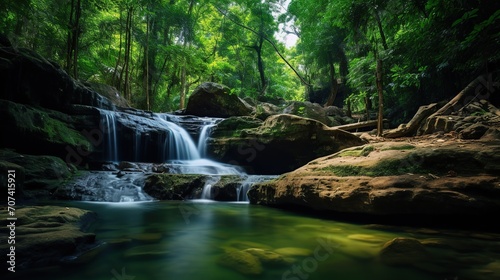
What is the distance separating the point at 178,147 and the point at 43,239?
32.6ft

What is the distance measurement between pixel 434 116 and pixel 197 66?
1570cm

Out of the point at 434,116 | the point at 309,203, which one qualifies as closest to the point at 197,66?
the point at 434,116

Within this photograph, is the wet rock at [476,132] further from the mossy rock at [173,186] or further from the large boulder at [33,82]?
the large boulder at [33,82]

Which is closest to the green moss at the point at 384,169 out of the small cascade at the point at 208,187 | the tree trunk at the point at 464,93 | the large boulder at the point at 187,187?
the large boulder at the point at 187,187

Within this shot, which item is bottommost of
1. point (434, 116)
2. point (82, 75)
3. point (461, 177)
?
point (461, 177)

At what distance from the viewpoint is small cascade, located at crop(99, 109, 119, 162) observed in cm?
1072

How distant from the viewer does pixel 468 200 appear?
3.41 m

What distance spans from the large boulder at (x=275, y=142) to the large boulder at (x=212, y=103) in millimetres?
4447

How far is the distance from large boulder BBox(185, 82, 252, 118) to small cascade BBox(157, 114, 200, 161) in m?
4.20

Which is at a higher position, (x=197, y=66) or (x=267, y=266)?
(x=197, y=66)

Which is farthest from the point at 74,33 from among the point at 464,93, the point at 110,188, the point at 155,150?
the point at 464,93

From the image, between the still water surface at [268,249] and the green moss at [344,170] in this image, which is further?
the green moss at [344,170]

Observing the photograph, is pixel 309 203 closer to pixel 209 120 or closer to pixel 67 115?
pixel 67 115

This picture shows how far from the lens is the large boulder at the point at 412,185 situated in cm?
349
